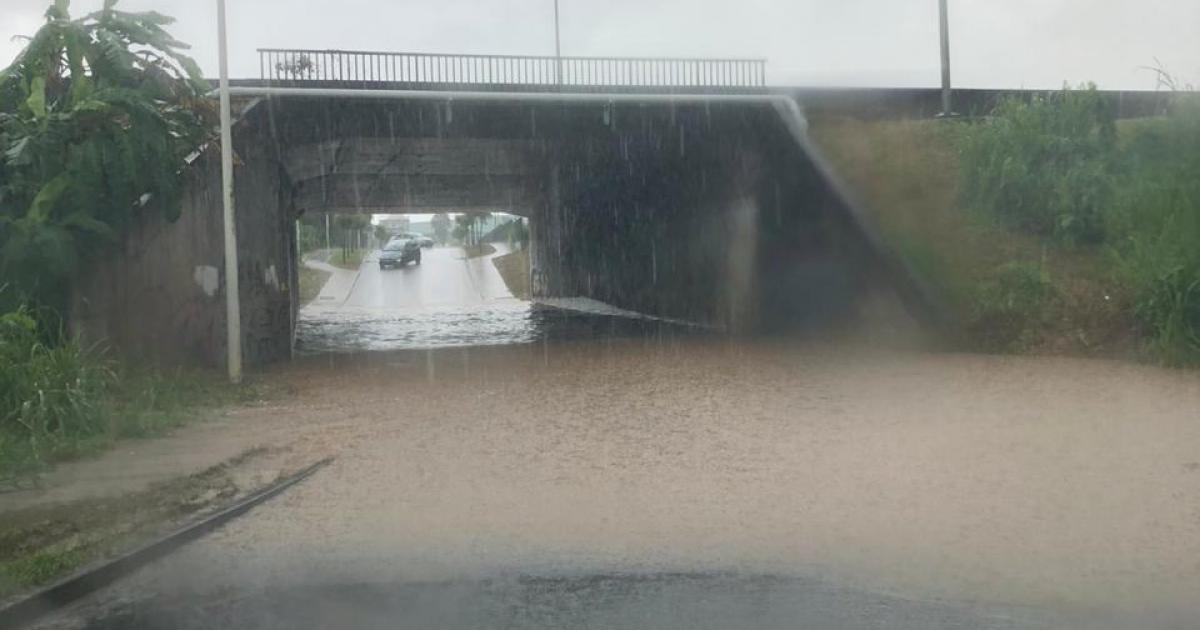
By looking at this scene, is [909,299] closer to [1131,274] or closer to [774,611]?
[1131,274]

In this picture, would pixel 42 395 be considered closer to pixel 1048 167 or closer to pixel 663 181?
pixel 1048 167

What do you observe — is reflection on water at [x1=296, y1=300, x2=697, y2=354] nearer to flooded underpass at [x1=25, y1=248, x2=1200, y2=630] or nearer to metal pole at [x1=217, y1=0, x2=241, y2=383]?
metal pole at [x1=217, y1=0, x2=241, y2=383]

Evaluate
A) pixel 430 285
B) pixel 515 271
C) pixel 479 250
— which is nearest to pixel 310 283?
pixel 430 285

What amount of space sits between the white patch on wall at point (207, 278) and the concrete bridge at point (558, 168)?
0.07 feet

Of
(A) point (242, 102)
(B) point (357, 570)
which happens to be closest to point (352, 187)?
(A) point (242, 102)

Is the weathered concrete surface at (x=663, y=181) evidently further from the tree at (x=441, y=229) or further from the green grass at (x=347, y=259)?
the tree at (x=441, y=229)

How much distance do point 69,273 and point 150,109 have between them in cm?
231

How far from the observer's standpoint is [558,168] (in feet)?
105

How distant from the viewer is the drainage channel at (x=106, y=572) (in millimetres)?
6473

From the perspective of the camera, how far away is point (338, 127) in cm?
2247

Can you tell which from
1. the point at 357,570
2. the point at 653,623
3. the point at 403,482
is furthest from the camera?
the point at 403,482

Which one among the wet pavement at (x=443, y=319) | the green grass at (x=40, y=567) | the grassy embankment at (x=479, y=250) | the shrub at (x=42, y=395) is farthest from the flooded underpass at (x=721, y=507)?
the grassy embankment at (x=479, y=250)

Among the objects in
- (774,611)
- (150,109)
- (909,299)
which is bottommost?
(774,611)

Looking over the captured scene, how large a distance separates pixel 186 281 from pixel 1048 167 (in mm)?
13796
